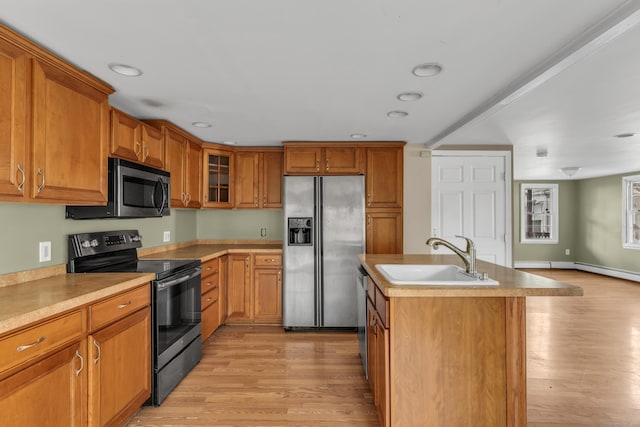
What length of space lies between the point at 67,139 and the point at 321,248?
2566 mm

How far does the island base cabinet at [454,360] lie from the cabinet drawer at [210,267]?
6.98ft

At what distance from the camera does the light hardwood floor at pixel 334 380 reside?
89.5 inches

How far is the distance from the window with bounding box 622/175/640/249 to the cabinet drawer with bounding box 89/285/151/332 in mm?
8742

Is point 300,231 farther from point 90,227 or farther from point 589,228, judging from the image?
point 589,228

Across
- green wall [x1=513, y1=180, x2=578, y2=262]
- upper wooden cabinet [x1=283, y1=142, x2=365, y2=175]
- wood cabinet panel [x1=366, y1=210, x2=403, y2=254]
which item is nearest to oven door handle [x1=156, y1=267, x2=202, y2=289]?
upper wooden cabinet [x1=283, y1=142, x2=365, y2=175]

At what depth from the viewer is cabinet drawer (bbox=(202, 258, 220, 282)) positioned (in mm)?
3381

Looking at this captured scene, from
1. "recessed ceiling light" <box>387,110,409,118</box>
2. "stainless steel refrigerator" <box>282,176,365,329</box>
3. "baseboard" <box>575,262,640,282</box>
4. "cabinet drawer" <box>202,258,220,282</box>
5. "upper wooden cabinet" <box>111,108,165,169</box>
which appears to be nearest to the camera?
"upper wooden cabinet" <box>111,108,165,169</box>

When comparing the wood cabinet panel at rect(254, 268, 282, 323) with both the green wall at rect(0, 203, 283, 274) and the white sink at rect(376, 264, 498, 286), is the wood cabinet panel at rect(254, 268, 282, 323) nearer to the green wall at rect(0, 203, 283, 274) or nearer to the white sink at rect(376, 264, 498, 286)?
the green wall at rect(0, 203, 283, 274)

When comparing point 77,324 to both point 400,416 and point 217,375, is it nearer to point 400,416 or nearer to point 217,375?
point 217,375

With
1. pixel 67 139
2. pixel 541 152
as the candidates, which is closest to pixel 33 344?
pixel 67 139

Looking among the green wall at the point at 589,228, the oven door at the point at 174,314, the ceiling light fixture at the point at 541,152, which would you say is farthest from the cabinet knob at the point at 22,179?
the green wall at the point at 589,228

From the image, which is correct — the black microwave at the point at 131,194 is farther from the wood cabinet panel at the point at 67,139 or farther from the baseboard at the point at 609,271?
the baseboard at the point at 609,271

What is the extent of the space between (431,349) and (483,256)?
297cm

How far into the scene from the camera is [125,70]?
210 centimetres
